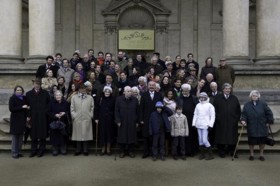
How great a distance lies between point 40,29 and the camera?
15141mm

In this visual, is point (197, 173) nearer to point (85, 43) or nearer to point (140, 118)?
point (140, 118)

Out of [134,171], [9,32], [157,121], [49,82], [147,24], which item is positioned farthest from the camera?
[147,24]

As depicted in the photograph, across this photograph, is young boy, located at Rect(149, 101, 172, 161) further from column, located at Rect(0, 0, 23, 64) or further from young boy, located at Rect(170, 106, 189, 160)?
column, located at Rect(0, 0, 23, 64)

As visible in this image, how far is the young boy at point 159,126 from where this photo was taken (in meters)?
10.4

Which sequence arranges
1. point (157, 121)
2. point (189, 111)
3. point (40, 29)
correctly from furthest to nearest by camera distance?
point (40, 29)
point (189, 111)
point (157, 121)

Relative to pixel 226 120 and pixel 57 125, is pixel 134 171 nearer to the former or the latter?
pixel 57 125

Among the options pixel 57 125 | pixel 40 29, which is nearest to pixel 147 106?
pixel 57 125

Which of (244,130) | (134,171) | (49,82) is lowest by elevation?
(134,171)

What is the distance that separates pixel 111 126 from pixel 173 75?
8.93 ft

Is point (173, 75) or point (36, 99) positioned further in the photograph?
point (173, 75)

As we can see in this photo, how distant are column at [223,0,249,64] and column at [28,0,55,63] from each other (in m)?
6.06

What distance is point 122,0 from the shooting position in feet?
69.2

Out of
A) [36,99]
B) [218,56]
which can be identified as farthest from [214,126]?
[218,56]

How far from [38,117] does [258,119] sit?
5220mm
